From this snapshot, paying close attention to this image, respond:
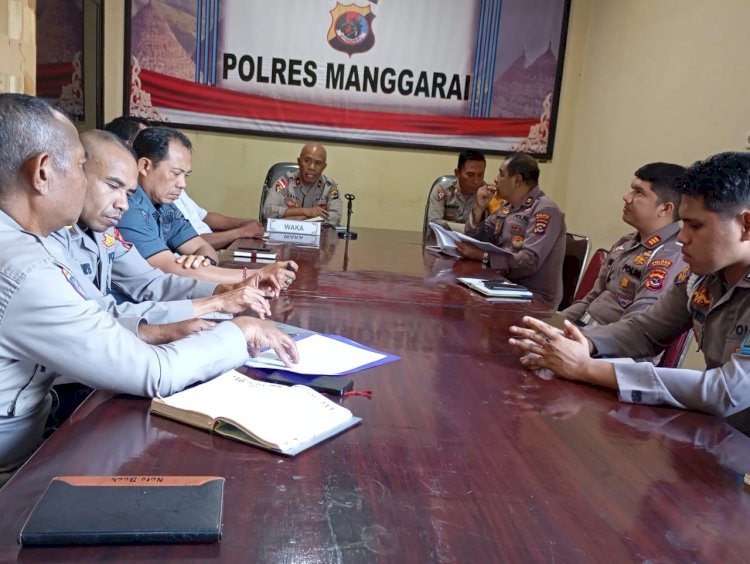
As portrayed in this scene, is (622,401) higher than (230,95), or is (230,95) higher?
(230,95)

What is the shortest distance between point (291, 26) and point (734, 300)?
4.20 metres

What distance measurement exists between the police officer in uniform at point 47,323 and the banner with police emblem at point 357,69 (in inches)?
156

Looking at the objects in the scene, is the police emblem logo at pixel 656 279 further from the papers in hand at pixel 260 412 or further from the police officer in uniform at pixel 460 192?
the police officer in uniform at pixel 460 192

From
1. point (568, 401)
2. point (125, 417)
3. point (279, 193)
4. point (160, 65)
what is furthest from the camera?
point (160, 65)

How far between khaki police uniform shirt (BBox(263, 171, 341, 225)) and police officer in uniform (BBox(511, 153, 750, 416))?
2.87m

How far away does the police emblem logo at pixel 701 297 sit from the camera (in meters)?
1.60

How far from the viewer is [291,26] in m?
4.90

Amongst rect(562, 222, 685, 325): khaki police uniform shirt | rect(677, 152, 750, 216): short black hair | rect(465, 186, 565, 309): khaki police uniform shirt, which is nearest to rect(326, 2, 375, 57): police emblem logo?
rect(465, 186, 565, 309): khaki police uniform shirt

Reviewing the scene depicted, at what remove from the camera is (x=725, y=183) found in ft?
4.73

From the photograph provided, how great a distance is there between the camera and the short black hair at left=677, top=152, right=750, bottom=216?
143 centimetres

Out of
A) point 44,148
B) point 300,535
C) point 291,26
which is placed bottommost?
point 300,535

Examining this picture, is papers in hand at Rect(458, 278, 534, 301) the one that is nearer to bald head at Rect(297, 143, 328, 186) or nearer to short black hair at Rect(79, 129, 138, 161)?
short black hair at Rect(79, 129, 138, 161)

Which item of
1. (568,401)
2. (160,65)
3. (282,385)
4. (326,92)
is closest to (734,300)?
(568,401)

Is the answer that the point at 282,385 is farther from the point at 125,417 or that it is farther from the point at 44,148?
the point at 44,148
